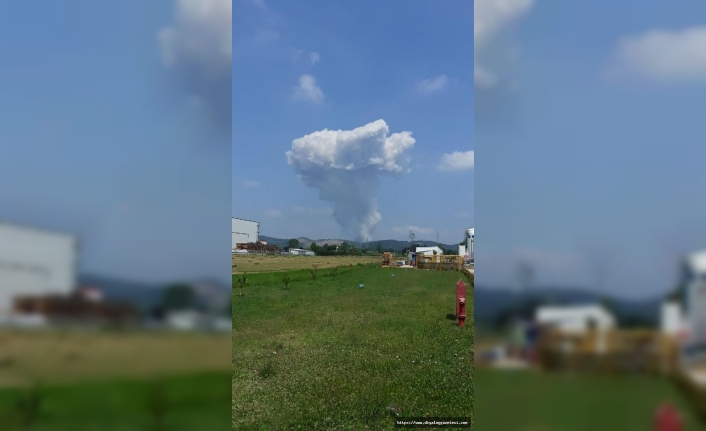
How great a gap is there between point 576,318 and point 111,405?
5.62ft

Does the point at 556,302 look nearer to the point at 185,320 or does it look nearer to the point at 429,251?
the point at 185,320

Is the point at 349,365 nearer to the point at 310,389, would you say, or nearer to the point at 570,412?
the point at 310,389

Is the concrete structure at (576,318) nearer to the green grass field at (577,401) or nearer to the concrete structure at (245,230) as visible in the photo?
the green grass field at (577,401)

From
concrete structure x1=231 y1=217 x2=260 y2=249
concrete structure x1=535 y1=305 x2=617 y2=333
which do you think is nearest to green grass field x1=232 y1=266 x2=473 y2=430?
concrete structure x1=231 y1=217 x2=260 y2=249

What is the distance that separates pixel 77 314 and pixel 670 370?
6.85 feet

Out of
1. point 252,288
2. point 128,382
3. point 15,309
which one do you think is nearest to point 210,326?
point 128,382

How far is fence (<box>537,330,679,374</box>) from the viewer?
133cm

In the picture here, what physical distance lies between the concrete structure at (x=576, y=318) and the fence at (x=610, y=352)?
29mm

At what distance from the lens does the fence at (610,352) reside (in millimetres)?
1332

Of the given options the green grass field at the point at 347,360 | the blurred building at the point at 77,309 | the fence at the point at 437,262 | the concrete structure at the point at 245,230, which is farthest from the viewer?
the fence at the point at 437,262

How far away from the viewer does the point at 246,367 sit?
4734 mm

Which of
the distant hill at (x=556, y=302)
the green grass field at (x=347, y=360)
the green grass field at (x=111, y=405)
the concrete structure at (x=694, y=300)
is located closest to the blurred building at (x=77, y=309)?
the green grass field at (x=111, y=405)

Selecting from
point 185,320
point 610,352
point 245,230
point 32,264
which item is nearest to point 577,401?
point 610,352

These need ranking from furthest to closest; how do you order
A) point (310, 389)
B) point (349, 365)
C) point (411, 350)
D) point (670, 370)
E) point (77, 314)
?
point (411, 350), point (349, 365), point (310, 389), point (77, 314), point (670, 370)
